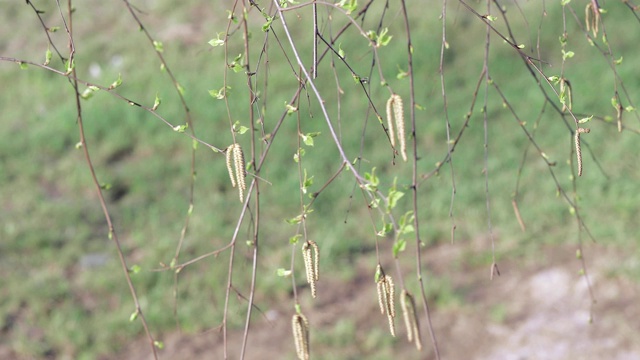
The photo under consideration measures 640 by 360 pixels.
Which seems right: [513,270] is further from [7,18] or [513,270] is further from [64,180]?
[7,18]

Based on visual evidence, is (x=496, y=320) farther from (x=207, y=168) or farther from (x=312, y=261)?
(x=312, y=261)

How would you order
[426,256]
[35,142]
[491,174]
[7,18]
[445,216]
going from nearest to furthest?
[426,256] < [445,216] < [491,174] < [35,142] < [7,18]

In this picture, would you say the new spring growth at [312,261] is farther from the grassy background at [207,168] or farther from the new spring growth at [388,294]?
the grassy background at [207,168]

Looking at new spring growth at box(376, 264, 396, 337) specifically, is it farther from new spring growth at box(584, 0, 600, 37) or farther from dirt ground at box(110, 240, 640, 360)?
dirt ground at box(110, 240, 640, 360)

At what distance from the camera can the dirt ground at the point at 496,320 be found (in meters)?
4.01

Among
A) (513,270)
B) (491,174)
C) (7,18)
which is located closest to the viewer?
(513,270)

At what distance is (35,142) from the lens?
20.5 feet

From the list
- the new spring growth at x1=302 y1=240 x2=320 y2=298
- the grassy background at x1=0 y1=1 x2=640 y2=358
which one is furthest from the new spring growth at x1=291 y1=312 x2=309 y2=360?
the grassy background at x1=0 y1=1 x2=640 y2=358

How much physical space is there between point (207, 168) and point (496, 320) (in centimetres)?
247

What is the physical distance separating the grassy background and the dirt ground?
4.5 inches

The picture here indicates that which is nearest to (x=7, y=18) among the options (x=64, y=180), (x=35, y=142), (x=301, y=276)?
(x=35, y=142)

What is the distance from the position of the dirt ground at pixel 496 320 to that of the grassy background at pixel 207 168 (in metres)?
0.11

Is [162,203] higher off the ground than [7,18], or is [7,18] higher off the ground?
[7,18]

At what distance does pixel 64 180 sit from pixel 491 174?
2882 millimetres
